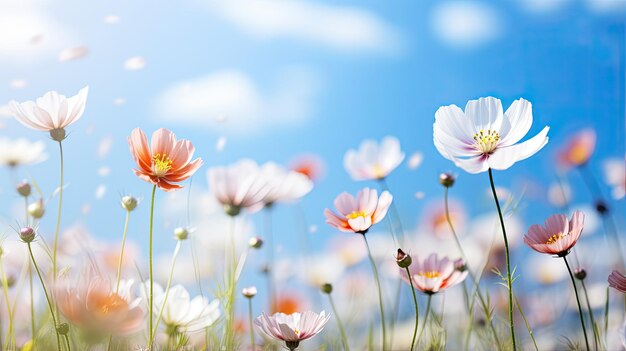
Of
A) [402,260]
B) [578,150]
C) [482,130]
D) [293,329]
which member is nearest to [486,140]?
[482,130]

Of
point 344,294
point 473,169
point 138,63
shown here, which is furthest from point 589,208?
point 138,63

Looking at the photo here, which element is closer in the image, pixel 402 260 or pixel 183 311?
pixel 402 260

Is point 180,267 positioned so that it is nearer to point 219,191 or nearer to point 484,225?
point 219,191

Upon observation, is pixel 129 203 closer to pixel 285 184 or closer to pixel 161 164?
pixel 161 164

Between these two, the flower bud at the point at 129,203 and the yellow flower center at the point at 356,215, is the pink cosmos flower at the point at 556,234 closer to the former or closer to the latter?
the yellow flower center at the point at 356,215

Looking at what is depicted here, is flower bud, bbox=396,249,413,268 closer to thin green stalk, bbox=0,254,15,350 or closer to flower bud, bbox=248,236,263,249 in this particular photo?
flower bud, bbox=248,236,263,249

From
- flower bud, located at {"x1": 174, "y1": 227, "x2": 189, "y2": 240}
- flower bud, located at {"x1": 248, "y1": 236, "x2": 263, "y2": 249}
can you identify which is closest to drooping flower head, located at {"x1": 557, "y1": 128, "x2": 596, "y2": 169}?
flower bud, located at {"x1": 248, "y1": 236, "x2": 263, "y2": 249}

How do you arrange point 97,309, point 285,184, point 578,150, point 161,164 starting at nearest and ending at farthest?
point 97,309, point 161,164, point 285,184, point 578,150
